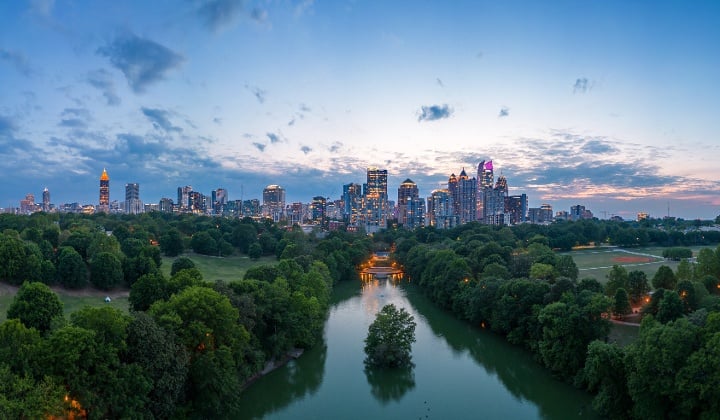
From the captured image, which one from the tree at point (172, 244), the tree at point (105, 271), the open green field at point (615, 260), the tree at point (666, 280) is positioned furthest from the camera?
the tree at point (172, 244)

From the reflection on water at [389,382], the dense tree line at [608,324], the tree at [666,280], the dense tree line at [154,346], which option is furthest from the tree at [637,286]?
the dense tree line at [154,346]

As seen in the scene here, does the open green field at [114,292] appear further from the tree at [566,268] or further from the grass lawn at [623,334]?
the tree at [566,268]

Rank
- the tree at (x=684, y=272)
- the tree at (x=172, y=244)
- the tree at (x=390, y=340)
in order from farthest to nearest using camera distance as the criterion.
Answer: the tree at (x=172, y=244)
the tree at (x=684, y=272)
the tree at (x=390, y=340)

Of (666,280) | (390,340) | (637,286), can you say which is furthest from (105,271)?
(666,280)

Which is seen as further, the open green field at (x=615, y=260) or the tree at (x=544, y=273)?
the open green field at (x=615, y=260)

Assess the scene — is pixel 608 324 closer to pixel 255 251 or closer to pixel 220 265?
pixel 220 265

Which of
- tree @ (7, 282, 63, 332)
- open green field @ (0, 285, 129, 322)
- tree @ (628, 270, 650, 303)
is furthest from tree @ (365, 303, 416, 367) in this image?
open green field @ (0, 285, 129, 322)

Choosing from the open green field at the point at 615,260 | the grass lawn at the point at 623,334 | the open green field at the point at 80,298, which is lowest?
the grass lawn at the point at 623,334
